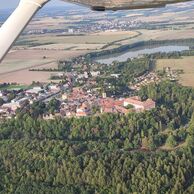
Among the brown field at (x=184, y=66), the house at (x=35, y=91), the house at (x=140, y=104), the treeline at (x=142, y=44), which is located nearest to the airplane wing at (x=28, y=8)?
the house at (x=140, y=104)

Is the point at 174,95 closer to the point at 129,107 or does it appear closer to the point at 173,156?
the point at 129,107

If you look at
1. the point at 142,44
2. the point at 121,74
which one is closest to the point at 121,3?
the point at 121,74

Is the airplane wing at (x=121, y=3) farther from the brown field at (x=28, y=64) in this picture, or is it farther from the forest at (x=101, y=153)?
the brown field at (x=28, y=64)

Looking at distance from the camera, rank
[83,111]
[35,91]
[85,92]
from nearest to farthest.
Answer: [83,111] < [85,92] < [35,91]

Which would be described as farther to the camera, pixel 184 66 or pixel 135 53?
pixel 135 53

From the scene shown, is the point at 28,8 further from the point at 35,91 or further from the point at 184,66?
the point at 184,66

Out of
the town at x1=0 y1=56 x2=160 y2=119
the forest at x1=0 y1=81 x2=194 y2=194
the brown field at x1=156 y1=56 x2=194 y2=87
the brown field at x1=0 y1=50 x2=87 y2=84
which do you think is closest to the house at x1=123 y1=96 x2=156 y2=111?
the town at x1=0 y1=56 x2=160 y2=119
